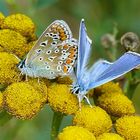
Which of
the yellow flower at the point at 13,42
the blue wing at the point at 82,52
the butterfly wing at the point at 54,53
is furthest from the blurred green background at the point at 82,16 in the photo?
the blue wing at the point at 82,52

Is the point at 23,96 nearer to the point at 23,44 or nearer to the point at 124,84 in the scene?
the point at 23,44

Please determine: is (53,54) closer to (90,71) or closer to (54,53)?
(54,53)

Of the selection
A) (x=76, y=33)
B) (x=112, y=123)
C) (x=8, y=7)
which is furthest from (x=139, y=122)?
(x=76, y=33)

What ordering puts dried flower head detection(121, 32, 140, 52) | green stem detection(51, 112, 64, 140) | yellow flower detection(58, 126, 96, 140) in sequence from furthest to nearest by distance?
1. dried flower head detection(121, 32, 140, 52)
2. green stem detection(51, 112, 64, 140)
3. yellow flower detection(58, 126, 96, 140)

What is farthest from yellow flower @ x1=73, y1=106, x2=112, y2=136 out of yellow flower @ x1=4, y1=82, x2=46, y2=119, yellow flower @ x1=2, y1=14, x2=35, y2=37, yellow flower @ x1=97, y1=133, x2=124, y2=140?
yellow flower @ x1=2, y1=14, x2=35, y2=37

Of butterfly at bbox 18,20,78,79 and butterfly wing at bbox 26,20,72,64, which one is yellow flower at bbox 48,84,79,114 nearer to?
butterfly at bbox 18,20,78,79

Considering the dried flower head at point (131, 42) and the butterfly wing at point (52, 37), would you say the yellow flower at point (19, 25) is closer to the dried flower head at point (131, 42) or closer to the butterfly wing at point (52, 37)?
the butterfly wing at point (52, 37)

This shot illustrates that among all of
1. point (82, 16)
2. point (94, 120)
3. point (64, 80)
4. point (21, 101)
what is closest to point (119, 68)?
point (94, 120)
